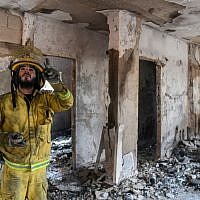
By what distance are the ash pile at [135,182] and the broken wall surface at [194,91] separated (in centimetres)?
140

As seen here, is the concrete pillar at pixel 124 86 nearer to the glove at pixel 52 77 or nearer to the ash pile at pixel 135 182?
the ash pile at pixel 135 182

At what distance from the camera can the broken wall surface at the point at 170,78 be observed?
5.10 meters

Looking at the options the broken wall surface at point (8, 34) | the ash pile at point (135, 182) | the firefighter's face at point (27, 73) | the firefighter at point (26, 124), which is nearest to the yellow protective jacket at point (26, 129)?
the firefighter at point (26, 124)

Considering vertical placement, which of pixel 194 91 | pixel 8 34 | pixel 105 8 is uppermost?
pixel 105 8

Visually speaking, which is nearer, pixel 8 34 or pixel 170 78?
pixel 8 34

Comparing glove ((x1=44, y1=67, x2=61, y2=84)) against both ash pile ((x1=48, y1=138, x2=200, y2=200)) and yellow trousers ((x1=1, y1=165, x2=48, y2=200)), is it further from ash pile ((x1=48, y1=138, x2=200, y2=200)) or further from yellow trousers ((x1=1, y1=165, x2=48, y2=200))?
ash pile ((x1=48, y1=138, x2=200, y2=200))

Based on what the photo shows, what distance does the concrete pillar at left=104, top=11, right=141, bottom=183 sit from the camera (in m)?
3.90

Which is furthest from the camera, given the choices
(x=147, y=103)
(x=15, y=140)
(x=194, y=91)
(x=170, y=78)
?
(x=147, y=103)

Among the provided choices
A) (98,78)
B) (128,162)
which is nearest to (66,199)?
(128,162)

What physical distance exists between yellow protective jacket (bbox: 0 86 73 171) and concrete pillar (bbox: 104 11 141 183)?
1.86 m

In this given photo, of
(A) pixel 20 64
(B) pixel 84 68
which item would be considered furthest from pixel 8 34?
(A) pixel 20 64

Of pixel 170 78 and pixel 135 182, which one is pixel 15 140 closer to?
pixel 135 182

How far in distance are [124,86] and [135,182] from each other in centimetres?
121

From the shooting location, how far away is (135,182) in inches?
158
